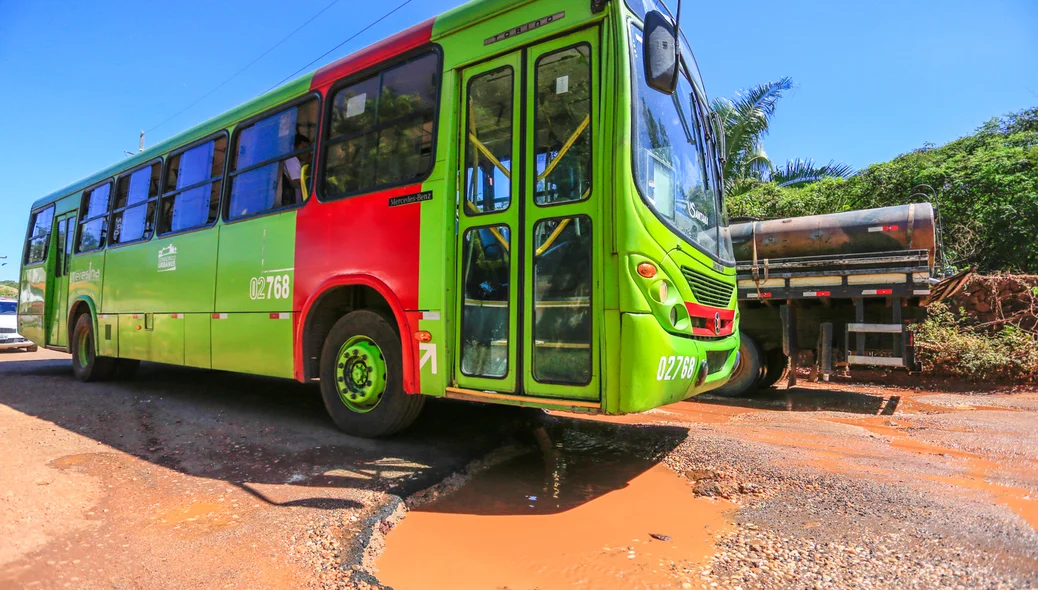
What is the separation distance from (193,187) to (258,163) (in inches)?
56.6

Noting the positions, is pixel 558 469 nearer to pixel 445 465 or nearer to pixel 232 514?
pixel 445 465

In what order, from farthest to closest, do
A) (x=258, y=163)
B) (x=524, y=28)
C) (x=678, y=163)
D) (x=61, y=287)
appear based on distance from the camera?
1. (x=61, y=287)
2. (x=258, y=163)
3. (x=678, y=163)
4. (x=524, y=28)

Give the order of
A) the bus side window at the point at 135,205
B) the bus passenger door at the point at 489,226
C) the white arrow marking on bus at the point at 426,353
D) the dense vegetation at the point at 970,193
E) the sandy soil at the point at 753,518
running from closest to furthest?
the sandy soil at the point at 753,518, the bus passenger door at the point at 489,226, the white arrow marking on bus at the point at 426,353, the bus side window at the point at 135,205, the dense vegetation at the point at 970,193

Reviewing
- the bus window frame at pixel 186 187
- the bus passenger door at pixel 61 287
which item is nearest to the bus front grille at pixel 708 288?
the bus window frame at pixel 186 187

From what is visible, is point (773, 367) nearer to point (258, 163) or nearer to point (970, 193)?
point (258, 163)

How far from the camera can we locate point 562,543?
2.89 m

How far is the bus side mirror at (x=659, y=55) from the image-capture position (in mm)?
3428

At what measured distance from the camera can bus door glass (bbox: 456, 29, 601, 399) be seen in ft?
11.8

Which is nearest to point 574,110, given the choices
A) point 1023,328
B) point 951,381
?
point 951,381

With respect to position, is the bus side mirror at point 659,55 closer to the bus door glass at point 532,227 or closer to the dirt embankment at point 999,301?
the bus door glass at point 532,227

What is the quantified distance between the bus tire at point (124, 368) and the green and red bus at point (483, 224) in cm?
360

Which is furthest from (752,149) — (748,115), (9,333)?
(9,333)

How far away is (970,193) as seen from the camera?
12836 millimetres

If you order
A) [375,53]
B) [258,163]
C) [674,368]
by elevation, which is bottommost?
[674,368]
